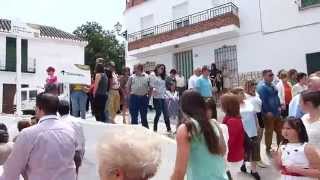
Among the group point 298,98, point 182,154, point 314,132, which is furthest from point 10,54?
point 182,154

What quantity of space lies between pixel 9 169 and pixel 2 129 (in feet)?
5.45

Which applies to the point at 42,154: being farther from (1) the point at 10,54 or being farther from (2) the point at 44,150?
(1) the point at 10,54

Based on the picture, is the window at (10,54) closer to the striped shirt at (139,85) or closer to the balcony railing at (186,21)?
the balcony railing at (186,21)

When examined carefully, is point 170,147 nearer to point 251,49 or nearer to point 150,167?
point 150,167

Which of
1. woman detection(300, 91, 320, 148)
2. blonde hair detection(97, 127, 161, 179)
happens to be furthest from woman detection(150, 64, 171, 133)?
blonde hair detection(97, 127, 161, 179)

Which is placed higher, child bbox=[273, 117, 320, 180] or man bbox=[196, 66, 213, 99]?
man bbox=[196, 66, 213, 99]

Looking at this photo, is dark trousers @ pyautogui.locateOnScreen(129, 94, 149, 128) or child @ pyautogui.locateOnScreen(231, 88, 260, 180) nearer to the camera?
child @ pyautogui.locateOnScreen(231, 88, 260, 180)

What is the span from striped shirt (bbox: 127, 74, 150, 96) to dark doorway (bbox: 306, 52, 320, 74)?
41.0 feet

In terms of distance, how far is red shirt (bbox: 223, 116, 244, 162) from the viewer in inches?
278

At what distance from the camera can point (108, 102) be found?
36.3 ft

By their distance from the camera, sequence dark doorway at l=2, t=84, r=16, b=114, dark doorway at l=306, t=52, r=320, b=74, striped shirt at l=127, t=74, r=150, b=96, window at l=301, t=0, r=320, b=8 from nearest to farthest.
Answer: striped shirt at l=127, t=74, r=150, b=96
dark doorway at l=306, t=52, r=320, b=74
window at l=301, t=0, r=320, b=8
dark doorway at l=2, t=84, r=16, b=114

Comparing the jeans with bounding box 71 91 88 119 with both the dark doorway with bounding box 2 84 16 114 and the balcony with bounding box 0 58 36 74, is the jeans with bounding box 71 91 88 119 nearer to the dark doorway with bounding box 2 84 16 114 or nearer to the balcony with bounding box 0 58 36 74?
the dark doorway with bounding box 2 84 16 114

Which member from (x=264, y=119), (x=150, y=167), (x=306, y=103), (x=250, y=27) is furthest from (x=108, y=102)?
(x=250, y=27)

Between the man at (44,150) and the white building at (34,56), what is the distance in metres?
31.2
